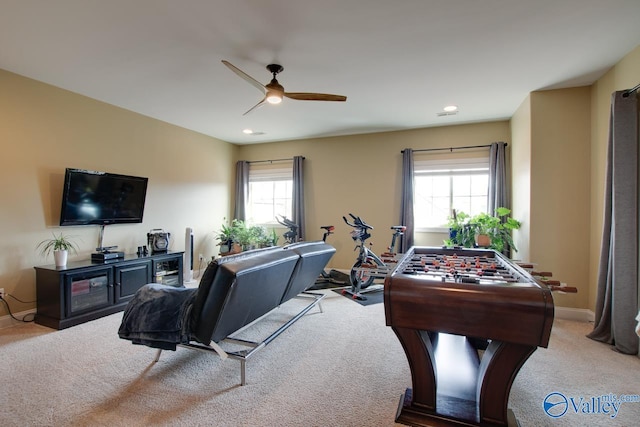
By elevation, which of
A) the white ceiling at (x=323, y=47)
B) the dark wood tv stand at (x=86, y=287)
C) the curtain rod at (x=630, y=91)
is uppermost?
the white ceiling at (x=323, y=47)

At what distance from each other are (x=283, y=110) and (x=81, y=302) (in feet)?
10.8

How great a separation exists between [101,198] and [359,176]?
12.7ft

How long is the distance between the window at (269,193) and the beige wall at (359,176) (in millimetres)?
392

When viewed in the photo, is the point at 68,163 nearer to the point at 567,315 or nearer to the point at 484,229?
the point at 484,229

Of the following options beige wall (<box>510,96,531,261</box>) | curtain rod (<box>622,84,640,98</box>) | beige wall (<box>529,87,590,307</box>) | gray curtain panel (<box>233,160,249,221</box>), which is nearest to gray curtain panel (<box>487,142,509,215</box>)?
beige wall (<box>510,96,531,261</box>)

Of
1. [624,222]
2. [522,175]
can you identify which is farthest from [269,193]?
[624,222]

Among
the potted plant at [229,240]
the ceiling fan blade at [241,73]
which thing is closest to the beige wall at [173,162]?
the potted plant at [229,240]

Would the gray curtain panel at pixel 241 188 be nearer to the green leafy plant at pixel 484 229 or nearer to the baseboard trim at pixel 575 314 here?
the green leafy plant at pixel 484 229

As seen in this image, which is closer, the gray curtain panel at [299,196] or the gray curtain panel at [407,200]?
the gray curtain panel at [407,200]

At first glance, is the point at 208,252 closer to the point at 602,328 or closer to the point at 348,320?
the point at 348,320

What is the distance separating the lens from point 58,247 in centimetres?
344

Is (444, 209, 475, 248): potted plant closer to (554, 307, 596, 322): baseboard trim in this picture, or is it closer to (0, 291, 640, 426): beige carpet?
(554, 307, 596, 322): baseboard trim

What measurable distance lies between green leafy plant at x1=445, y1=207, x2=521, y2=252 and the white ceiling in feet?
4.88

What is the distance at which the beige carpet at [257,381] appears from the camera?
1833mm
